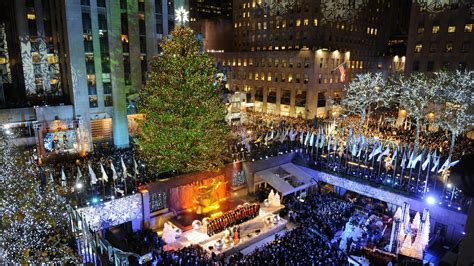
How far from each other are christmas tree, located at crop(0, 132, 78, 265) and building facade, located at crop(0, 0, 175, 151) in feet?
83.7

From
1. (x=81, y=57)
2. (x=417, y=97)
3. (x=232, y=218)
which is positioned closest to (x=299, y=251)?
(x=232, y=218)

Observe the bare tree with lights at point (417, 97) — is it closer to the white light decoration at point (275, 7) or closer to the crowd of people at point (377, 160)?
the crowd of people at point (377, 160)

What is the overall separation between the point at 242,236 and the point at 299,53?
5169 centimetres

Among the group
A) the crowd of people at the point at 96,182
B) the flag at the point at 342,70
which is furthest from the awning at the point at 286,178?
the flag at the point at 342,70

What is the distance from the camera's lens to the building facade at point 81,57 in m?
35.5

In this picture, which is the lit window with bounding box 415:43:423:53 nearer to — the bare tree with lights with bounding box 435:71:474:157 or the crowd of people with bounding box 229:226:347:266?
the bare tree with lights with bounding box 435:71:474:157

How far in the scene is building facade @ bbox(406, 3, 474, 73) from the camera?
47844mm

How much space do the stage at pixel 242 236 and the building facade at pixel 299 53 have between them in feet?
149

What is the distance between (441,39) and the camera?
50750 mm

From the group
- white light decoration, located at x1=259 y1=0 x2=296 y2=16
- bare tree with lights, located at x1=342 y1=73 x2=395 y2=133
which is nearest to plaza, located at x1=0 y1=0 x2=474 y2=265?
bare tree with lights, located at x1=342 y1=73 x2=395 y2=133

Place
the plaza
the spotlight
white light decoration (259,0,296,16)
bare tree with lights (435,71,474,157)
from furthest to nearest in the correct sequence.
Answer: white light decoration (259,0,296,16), bare tree with lights (435,71,474,157), the spotlight, the plaza

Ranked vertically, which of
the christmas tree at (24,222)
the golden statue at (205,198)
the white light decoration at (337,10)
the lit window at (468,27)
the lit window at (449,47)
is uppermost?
the white light decoration at (337,10)

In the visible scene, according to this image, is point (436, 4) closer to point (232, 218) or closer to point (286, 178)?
point (286, 178)

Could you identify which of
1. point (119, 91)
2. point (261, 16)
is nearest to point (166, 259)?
point (119, 91)
